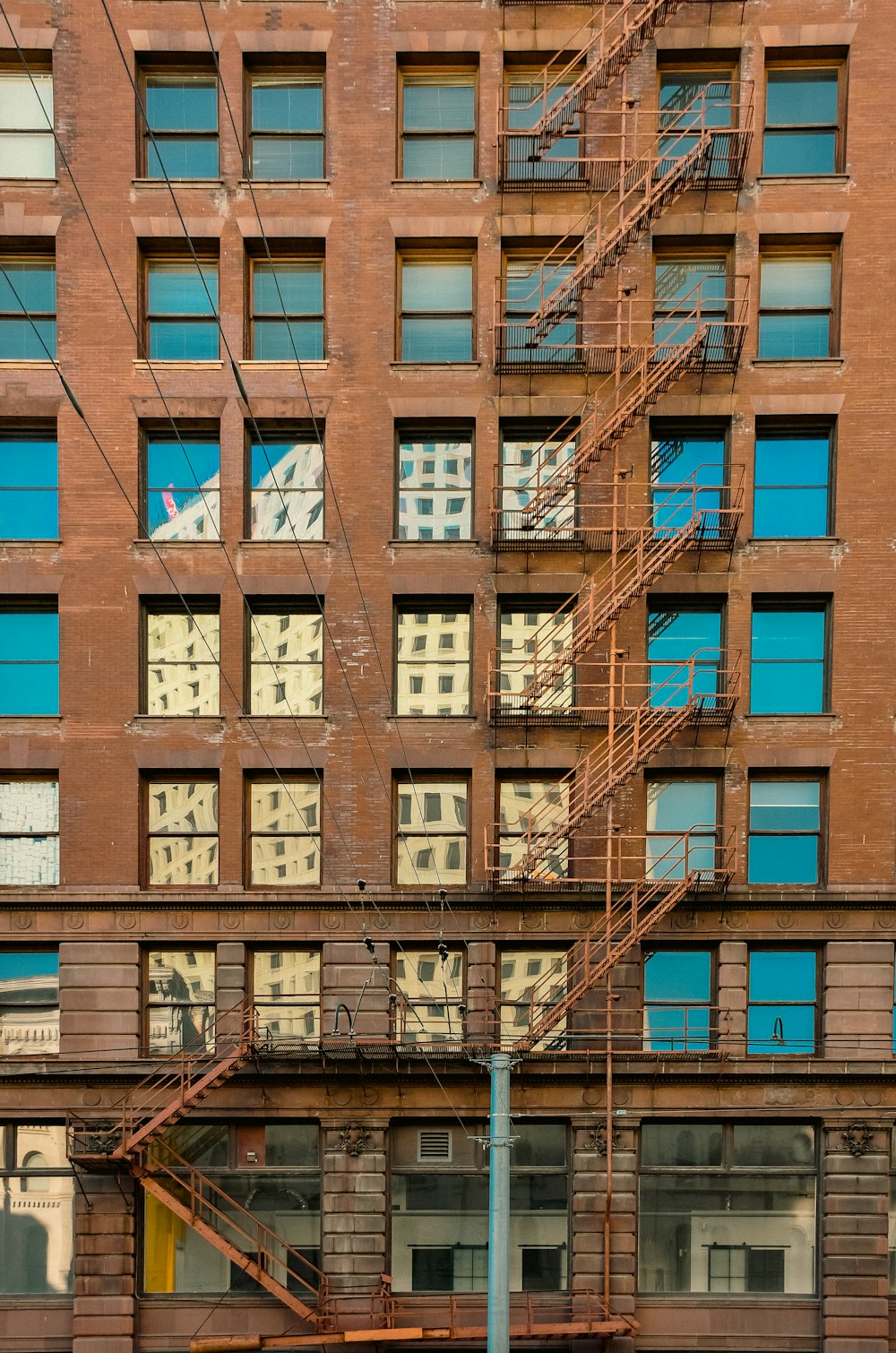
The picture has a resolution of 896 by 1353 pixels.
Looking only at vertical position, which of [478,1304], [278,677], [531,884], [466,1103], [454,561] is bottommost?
[478,1304]

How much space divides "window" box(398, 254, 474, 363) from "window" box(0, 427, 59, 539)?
22.4 ft

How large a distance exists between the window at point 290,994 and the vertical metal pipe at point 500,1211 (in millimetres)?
7102

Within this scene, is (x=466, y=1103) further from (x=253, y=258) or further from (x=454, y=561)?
(x=253, y=258)

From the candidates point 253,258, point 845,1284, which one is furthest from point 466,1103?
point 253,258

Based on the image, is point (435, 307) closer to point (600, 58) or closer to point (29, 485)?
point (600, 58)

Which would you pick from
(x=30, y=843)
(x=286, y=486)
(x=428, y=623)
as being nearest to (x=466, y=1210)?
(x=30, y=843)

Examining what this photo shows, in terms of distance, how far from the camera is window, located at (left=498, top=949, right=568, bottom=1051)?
21.3 metres

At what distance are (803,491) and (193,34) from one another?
45.3ft

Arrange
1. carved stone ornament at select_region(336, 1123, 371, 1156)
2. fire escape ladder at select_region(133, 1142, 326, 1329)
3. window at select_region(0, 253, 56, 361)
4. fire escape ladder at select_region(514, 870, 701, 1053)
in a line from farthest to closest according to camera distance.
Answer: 1. window at select_region(0, 253, 56, 361)
2. carved stone ornament at select_region(336, 1123, 371, 1156)
3. fire escape ladder at select_region(514, 870, 701, 1053)
4. fire escape ladder at select_region(133, 1142, 326, 1329)

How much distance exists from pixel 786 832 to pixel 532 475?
7.87 metres

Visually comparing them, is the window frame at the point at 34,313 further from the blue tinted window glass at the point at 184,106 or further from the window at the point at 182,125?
the blue tinted window glass at the point at 184,106

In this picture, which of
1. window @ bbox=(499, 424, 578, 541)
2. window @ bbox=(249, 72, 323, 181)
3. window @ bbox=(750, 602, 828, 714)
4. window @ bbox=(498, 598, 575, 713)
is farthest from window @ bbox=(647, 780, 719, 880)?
window @ bbox=(249, 72, 323, 181)

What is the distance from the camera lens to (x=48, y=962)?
21453 millimetres

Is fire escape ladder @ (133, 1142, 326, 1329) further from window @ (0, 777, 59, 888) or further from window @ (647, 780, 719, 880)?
window @ (647, 780, 719, 880)
